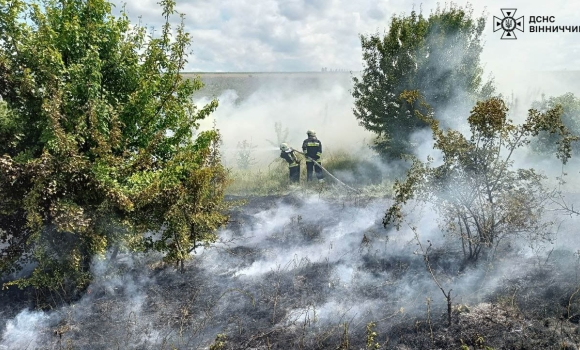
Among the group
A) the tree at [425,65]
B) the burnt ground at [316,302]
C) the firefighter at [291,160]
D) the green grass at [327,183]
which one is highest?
the tree at [425,65]

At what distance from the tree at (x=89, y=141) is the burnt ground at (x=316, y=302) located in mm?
711

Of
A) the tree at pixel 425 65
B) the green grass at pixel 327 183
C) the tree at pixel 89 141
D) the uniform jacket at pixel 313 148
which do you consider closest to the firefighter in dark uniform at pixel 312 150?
the uniform jacket at pixel 313 148

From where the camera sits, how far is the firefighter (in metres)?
12.8

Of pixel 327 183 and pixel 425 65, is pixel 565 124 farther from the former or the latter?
pixel 327 183

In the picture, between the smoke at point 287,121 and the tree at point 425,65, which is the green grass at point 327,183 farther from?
the smoke at point 287,121

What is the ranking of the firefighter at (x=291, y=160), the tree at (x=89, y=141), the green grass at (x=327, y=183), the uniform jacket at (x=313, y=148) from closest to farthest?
the tree at (x=89, y=141)
the green grass at (x=327, y=183)
the firefighter at (x=291, y=160)
the uniform jacket at (x=313, y=148)

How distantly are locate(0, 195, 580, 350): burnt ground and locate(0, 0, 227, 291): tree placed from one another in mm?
711

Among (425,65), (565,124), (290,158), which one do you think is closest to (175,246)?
(290,158)

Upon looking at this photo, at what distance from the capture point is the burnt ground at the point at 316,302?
16.8 feet

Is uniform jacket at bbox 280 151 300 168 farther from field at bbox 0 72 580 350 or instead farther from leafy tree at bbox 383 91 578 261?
leafy tree at bbox 383 91 578 261

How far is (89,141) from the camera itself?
17.5 ft

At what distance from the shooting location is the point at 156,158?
244 inches

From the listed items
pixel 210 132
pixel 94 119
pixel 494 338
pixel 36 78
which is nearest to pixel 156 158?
pixel 210 132

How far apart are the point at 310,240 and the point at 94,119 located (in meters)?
4.72
